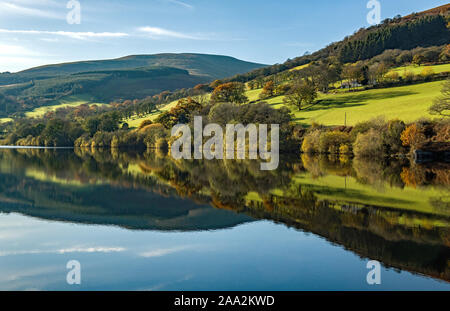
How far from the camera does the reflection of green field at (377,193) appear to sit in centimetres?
2142

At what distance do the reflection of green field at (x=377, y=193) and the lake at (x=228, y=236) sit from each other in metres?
0.11

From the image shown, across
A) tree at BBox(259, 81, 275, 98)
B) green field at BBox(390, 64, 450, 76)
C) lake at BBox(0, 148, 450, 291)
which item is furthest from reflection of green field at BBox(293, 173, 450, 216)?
tree at BBox(259, 81, 275, 98)

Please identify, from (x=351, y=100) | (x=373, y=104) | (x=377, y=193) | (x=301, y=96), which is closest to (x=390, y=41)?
(x=351, y=100)

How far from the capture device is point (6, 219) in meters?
18.8

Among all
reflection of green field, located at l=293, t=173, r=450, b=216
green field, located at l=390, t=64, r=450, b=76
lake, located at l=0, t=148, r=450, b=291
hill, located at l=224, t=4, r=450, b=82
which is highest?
hill, located at l=224, t=4, r=450, b=82

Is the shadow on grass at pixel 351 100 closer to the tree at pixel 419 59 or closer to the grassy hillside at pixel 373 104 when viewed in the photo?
the grassy hillside at pixel 373 104

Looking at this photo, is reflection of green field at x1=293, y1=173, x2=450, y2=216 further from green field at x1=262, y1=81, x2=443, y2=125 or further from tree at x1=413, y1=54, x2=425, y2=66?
tree at x1=413, y1=54, x2=425, y2=66

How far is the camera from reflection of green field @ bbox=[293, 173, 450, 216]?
21425mm

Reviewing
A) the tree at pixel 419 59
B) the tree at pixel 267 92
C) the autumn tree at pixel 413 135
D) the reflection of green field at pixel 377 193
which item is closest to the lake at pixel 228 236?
the reflection of green field at pixel 377 193

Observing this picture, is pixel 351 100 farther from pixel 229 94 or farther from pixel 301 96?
pixel 229 94

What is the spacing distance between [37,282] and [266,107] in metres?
71.6

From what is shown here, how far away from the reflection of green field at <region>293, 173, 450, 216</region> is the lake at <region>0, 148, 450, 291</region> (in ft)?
0.36

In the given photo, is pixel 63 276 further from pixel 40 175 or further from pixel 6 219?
pixel 40 175

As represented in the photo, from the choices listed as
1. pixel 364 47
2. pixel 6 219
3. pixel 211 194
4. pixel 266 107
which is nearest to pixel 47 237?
pixel 6 219
